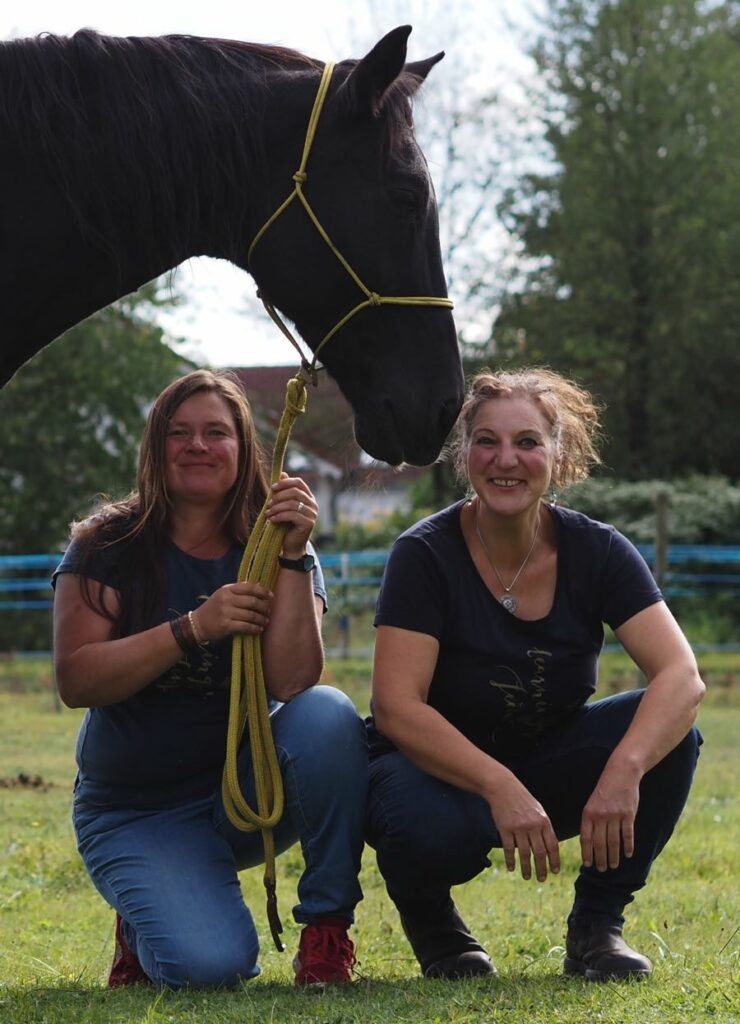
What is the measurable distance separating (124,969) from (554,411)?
1650 millimetres

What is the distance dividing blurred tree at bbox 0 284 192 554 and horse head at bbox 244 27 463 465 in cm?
1447

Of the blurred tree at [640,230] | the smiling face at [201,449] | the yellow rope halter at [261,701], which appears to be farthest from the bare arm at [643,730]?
the blurred tree at [640,230]

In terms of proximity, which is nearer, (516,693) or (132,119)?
(132,119)

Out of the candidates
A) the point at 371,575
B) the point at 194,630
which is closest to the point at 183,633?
the point at 194,630

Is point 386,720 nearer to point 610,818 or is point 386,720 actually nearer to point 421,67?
point 610,818

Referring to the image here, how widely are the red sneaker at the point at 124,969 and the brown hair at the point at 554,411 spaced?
1393 mm

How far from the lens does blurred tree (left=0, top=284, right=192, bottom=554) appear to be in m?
16.9

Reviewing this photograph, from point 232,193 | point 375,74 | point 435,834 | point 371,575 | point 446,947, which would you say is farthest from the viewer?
point 371,575

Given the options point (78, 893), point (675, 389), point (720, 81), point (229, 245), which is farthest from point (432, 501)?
point (229, 245)

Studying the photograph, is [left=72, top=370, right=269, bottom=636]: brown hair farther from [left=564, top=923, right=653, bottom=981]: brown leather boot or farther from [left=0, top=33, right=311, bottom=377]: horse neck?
[left=564, top=923, right=653, bottom=981]: brown leather boot

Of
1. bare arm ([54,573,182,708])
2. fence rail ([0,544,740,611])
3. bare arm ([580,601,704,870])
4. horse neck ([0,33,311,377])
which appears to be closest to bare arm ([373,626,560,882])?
bare arm ([580,601,704,870])

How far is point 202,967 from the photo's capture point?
2770 mm

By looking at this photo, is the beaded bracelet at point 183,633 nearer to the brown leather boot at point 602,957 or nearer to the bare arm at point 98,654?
the bare arm at point 98,654

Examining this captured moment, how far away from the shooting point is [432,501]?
21.3 meters
